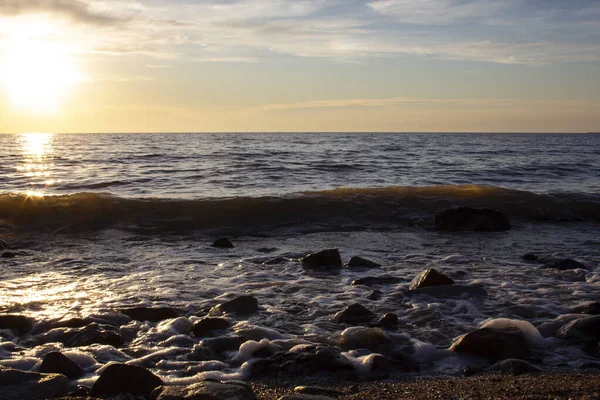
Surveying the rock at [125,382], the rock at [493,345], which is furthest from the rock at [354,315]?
the rock at [125,382]

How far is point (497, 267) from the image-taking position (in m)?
7.44

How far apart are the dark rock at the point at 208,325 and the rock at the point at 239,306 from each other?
1.34ft

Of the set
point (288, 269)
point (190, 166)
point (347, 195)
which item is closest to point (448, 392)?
point (288, 269)

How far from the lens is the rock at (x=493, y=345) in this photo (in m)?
4.31

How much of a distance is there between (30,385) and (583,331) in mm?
4205

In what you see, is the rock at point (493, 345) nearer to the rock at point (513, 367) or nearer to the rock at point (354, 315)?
the rock at point (513, 367)

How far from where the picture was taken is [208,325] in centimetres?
488

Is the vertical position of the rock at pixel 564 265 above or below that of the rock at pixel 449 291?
above

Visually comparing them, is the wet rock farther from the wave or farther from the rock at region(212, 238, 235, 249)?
the wave

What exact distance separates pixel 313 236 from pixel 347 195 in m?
3.58

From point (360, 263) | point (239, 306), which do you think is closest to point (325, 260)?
point (360, 263)

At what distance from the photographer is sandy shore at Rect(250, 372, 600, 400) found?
3387 mm

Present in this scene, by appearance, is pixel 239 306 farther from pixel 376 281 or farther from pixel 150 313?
pixel 376 281

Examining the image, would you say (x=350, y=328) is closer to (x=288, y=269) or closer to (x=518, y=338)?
(x=518, y=338)
